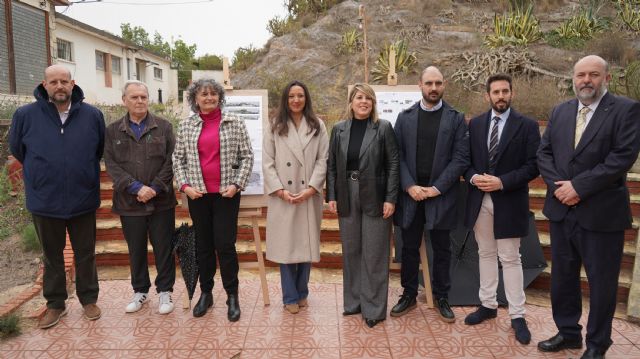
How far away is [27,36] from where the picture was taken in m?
12.1

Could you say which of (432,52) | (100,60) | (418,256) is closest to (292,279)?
(418,256)

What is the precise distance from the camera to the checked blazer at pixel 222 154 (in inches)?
143

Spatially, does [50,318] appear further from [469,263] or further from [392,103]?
[469,263]

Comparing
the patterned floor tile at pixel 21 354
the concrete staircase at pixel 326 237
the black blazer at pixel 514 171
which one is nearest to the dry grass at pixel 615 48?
the concrete staircase at pixel 326 237

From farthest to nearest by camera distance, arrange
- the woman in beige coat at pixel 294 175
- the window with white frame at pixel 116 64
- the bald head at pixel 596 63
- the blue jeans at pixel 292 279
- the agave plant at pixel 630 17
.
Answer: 1. the window with white frame at pixel 116 64
2. the agave plant at pixel 630 17
3. the blue jeans at pixel 292 279
4. the woman in beige coat at pixel 294 175
5. the bald head at pixel 596 63

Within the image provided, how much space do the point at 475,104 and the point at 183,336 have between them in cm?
711

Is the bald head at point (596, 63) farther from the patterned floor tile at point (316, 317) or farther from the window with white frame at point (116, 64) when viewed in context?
the window with white frame at point (116, 64)

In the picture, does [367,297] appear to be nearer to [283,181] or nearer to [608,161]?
[283,181]

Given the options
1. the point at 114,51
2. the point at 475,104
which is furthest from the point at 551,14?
the point at 114,51

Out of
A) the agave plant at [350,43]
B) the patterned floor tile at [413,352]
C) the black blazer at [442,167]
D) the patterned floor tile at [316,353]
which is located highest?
the agave plant at [350,43]

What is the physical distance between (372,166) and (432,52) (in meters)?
11.1

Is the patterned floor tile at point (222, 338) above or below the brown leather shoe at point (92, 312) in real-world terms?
below

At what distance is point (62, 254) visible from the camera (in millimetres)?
3793

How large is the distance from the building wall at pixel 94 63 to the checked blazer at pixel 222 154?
12.5 metres
